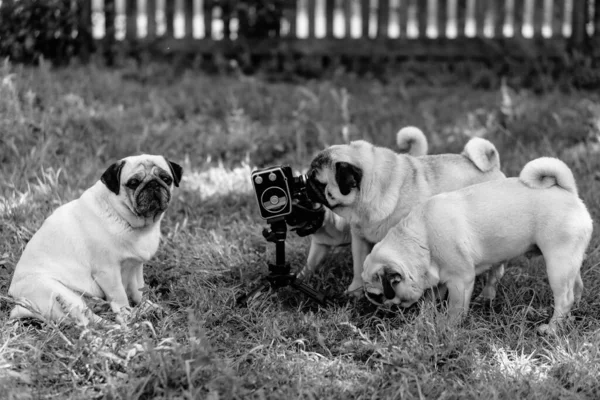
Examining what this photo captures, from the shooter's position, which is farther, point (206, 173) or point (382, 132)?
point (382, 132)

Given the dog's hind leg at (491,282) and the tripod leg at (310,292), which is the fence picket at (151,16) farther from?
the dog's hind leg at (491,282)

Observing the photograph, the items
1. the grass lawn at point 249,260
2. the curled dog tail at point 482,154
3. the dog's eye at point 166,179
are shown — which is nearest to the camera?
the grass lawn at point 249,260

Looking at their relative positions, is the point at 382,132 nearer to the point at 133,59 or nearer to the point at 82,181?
the point at 82,181

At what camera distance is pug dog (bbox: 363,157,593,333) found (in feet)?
14.5

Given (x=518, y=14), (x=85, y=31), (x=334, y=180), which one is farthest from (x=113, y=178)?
(x=518, y=14)

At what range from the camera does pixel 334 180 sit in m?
4.81

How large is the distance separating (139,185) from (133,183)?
39mm

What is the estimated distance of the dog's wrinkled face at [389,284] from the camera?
4457 mm

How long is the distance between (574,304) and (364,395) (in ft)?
5.40

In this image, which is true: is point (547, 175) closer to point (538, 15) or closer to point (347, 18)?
point (347, 18)

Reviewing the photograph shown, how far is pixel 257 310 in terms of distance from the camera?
472 cm

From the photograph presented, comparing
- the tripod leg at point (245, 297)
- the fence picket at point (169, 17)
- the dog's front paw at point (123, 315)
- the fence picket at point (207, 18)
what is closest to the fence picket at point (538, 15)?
the fence picket at point (207, 18)

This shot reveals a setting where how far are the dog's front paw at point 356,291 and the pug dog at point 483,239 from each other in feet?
1.16

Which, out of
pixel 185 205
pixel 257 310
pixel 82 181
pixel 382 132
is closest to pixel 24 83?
pixel 82 181
